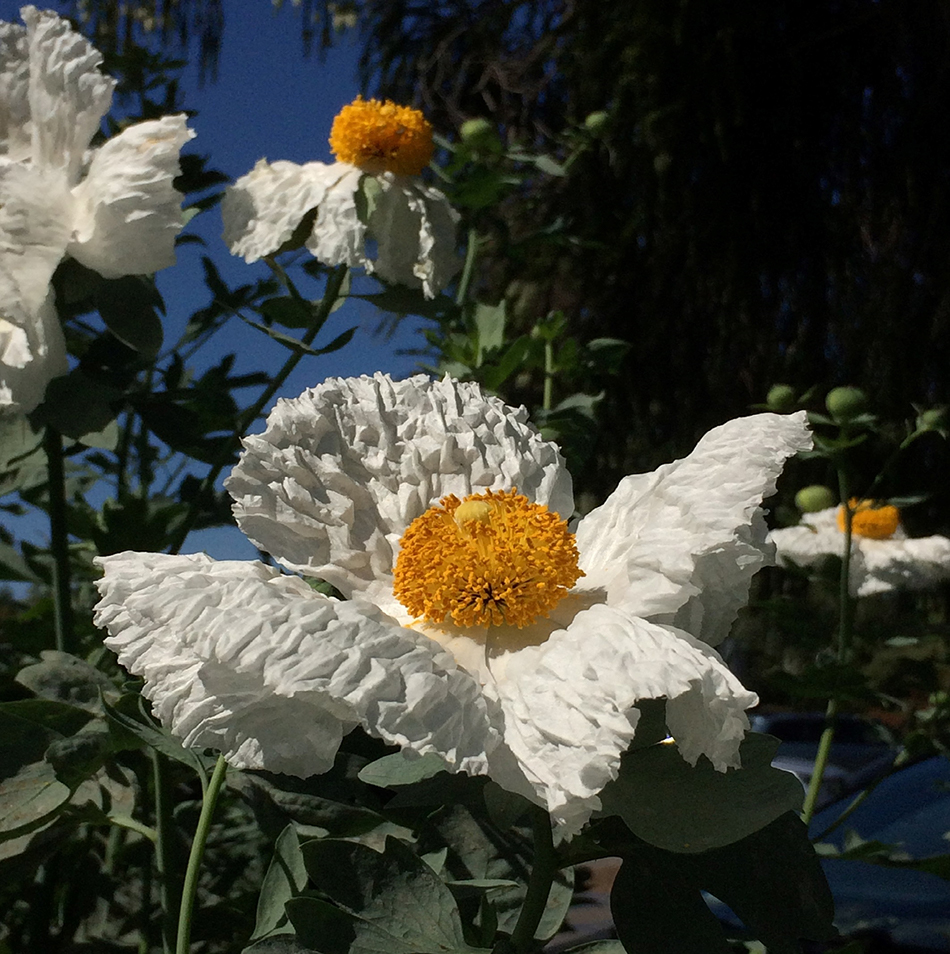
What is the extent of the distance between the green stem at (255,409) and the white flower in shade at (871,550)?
1.03 m

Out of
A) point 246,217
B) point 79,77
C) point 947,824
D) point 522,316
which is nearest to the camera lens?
point 79,77

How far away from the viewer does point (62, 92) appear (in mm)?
884

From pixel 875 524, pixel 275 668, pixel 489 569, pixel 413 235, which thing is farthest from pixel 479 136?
pixel 275 668

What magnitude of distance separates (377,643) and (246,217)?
0.77 meters

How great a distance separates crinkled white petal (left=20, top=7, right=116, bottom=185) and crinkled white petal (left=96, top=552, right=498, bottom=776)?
1.58 ft

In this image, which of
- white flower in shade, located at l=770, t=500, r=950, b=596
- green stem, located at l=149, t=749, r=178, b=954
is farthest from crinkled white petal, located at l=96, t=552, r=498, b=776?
white flower in shade, located at l=770, t=500, r=950, b=596

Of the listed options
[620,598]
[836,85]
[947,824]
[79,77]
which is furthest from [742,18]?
[620,598]

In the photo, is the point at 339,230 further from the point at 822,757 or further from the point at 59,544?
the point at 822,757

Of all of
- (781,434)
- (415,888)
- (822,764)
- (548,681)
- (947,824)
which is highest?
(781,434)

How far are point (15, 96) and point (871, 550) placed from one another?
162cm

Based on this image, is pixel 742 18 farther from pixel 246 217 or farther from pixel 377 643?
pixel 377 643

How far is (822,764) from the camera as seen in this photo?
4.06 ft

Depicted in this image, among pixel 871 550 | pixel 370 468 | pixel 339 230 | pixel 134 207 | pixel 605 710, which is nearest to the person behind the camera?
pixel 605 710

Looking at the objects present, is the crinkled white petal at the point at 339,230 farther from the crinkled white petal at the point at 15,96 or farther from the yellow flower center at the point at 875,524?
the yellow flower center at the point at 875,524
